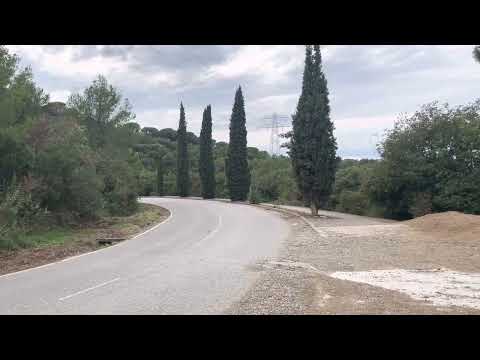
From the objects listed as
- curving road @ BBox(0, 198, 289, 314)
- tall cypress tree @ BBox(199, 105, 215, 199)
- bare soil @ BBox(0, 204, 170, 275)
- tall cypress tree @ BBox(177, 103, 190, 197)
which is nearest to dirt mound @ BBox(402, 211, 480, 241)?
curving road @ BBox(0, 198, 289, 314)

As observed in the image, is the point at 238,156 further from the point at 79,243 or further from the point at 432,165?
the point at 79,243

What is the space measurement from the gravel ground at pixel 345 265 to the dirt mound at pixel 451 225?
72 centimetres

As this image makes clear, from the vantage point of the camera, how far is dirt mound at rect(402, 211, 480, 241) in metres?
16.0

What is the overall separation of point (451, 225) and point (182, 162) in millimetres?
39857

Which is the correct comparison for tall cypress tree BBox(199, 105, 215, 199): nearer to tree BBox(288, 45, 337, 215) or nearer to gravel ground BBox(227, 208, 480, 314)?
tree BBox(288, 45, 337, 215)

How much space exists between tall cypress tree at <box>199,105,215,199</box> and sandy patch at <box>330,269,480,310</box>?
3882 centimetres

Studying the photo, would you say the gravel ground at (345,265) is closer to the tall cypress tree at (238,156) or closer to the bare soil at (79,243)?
the bare soil at (79,243)

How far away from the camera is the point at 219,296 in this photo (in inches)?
319

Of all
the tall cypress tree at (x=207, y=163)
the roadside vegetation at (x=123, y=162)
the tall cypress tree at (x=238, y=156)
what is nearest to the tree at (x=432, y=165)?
the roadside vegetation at (x=123, y=162)

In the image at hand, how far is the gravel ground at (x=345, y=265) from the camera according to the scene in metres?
7.00

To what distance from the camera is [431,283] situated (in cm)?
889
